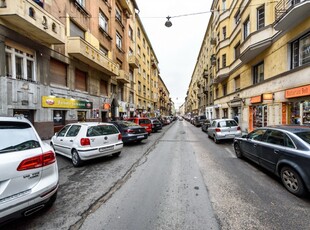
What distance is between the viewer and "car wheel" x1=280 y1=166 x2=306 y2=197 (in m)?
3.21

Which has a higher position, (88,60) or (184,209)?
(88,60)

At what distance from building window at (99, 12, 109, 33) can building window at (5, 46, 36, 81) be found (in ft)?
29.1

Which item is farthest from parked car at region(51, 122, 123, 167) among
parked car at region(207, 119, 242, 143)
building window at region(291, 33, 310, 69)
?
building window at region(291, 33, 310, 69)

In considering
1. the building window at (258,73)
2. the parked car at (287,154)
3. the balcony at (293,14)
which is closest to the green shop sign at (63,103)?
the parked car at (287,154)

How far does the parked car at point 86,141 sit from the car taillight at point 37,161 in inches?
107

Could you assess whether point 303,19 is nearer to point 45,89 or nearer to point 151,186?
point 151,186

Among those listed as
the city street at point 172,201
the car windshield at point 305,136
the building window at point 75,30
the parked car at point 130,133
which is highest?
the building window at point 75,30

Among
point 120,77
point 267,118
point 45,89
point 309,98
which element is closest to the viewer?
point 309,98

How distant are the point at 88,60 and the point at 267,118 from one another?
1405 cm

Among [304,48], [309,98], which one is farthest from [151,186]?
[304,48]

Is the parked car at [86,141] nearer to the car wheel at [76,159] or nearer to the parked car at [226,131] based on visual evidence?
the car wheel at [76,159]

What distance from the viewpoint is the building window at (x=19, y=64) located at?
7.57m

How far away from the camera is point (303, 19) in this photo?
775 cm

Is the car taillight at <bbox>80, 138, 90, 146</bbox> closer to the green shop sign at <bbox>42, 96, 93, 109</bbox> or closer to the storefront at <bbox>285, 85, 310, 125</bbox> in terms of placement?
the green shop sign at <bbox>42, 96, 93, 109</bbox>
